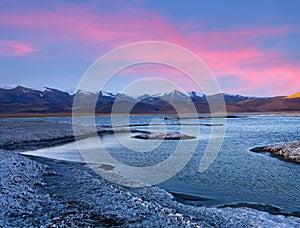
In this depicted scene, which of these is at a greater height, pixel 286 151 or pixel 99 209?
pixel 99 209

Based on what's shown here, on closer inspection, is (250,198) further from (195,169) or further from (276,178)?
(195,169)

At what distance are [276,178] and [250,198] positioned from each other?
5.49m

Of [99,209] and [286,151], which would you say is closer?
[99,209]

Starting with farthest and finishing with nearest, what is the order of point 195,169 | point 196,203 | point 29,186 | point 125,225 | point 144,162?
point 144,162 < point 195,169 < point 29,186 < point 196,203 < point 125,225

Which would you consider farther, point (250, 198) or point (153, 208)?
point (250, 198)

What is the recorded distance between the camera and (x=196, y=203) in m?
15.3

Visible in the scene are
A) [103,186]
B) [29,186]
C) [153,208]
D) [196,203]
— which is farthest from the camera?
[103,186]

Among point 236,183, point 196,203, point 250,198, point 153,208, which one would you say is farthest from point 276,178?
point 153,208

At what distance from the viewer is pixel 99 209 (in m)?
13.2

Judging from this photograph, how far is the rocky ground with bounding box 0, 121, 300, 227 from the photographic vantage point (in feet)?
37.9

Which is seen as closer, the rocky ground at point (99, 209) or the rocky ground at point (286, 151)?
the rocky ground at point (99, 209)

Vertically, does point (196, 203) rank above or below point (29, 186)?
below

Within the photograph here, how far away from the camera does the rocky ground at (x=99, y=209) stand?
1155cm

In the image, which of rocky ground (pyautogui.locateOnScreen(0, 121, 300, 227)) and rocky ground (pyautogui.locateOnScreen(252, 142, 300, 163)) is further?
rocky ground (pyautogui.locateOnScreen(252, 142, 300, 163))
